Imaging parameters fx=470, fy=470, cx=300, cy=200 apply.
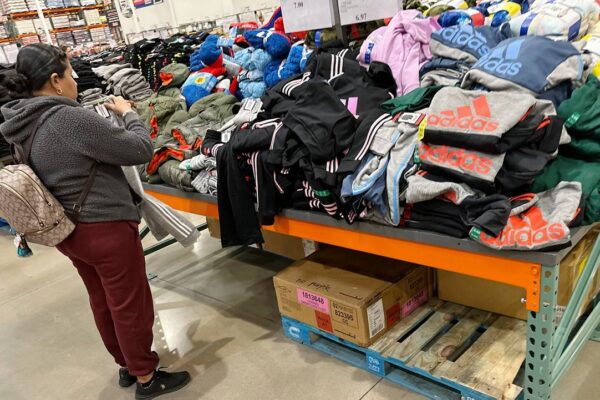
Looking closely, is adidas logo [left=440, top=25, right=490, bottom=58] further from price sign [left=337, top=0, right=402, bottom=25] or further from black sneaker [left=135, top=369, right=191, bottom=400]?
black sneaker [left=135, top=369, right=191, bottom=400]

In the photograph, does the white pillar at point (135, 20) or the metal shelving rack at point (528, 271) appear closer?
the metal shelving rack at point (528, 271)

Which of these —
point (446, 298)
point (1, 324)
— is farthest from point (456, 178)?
point (1, 324)

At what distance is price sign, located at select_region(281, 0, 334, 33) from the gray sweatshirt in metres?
1.14

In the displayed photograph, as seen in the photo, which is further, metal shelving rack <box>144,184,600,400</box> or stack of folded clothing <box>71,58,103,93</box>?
stack of folded clothing <box>71,58,103,93</box>

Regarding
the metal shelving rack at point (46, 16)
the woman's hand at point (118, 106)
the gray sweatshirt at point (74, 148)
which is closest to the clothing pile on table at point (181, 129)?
the woman's hand at point (118, 106)

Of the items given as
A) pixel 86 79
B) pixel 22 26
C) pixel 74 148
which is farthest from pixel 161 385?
pixel 22 26

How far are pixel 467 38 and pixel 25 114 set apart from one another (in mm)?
1743

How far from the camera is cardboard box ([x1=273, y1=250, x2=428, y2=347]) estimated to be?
2.13 meters

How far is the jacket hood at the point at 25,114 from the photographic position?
174 cm

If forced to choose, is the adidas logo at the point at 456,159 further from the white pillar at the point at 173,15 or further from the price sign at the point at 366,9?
the white pillar at the point at 173,15

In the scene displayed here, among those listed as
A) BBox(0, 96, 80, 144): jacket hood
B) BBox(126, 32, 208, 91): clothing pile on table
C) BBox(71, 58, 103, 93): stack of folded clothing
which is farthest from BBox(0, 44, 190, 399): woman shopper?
BBox(71, 58, 103, 93): stack of folded clothing

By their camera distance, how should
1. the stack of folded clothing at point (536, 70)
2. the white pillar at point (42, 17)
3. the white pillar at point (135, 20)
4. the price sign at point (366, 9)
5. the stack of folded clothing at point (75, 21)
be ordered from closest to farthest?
the stack of folded clothing at point (536, 70) < the price sign at point (366, 9) < the white pillar at point (135, 20) < the white pillar at point (42, 17) < the stack of folded clothing at point (75, 21)

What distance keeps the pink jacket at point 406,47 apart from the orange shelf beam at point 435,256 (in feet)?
2.33

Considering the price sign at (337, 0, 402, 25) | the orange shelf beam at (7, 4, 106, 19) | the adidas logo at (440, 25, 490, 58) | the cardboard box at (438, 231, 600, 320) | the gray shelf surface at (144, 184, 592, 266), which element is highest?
the orange shelf beam at (7, 4, 106, 19)
